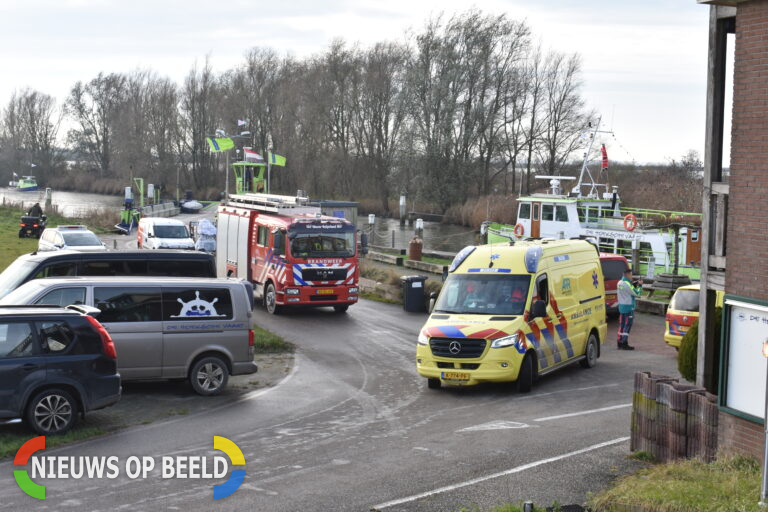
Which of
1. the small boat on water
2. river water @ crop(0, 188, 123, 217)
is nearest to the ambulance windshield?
river water @ crop(0, 188, 123, 217)

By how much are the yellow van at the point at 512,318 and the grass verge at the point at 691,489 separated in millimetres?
5563

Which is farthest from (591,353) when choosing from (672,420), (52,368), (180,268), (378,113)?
(378,113)

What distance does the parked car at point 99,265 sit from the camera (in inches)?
723

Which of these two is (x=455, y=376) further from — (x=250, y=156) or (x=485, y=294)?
(x=250, y=156)

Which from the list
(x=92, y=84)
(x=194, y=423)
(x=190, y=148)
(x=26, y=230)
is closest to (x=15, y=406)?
(x=194, y=423)

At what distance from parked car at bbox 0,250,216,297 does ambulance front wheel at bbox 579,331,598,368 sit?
27.4 feet

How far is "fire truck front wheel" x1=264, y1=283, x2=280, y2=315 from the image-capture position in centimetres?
2544

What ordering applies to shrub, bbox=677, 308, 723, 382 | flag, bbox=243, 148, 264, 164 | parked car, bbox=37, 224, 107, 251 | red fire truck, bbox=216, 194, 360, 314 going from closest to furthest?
shrub, bbox=677, 308, 723, 382, red fire truck, bbox=216, 194, 360, 314, parked car, bbox=37, 224, 107, 251, flag, bbox=243, 148, 264, 164

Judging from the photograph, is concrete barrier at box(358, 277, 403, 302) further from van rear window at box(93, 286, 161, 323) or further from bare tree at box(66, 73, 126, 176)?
bare tree at box(66, 73, 126, 176)

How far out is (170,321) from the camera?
15.1 m

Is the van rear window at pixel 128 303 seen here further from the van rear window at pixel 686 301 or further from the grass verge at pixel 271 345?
the van rear window at pixel 686 301

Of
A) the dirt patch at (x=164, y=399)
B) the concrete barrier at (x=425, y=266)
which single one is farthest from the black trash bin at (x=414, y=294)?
the dirt patch at (x=164, y=399)

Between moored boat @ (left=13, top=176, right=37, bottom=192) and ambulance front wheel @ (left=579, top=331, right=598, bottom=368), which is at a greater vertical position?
moored boat @ (left=13, top=176, right=37, bottom=192)

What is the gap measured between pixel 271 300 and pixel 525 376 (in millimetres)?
11717
